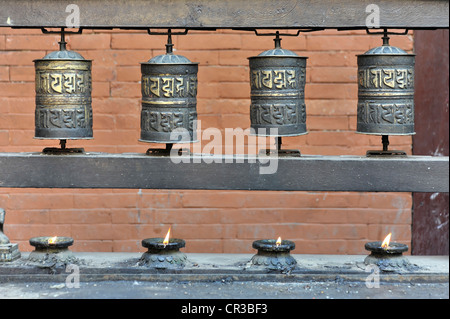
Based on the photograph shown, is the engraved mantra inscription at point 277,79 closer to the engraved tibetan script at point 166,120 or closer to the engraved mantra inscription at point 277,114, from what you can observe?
the engraved mantra inscription at point 277,114

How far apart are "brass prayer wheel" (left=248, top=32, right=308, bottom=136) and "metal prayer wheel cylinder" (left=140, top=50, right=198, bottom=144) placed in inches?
10.9

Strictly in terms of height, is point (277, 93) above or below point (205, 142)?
above

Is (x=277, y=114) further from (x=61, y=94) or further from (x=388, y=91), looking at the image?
(x=61, y=94)

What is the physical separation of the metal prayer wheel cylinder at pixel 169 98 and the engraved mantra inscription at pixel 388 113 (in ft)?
2.42

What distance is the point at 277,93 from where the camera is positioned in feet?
9.92

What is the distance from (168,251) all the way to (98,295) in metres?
0.43

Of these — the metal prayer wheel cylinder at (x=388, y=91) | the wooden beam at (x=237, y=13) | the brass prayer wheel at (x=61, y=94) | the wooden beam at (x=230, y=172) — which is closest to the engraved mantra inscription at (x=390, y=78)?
the metal prayer wheel cylinder at (x=388, y=91)

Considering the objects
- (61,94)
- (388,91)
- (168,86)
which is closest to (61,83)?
(61,94)

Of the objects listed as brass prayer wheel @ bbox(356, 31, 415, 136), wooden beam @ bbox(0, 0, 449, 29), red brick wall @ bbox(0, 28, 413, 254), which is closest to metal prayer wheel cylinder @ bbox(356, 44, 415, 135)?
brass prayer wheel @ bbox(356, 31, 415, 136)

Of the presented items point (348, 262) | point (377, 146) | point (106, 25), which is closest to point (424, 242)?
point (377, 146)

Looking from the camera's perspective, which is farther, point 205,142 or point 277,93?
point 205,142

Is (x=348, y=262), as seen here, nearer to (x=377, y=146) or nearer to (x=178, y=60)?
(x=377, y=146)

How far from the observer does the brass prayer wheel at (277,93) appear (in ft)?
9.91

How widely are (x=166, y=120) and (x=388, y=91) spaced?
91 cm
